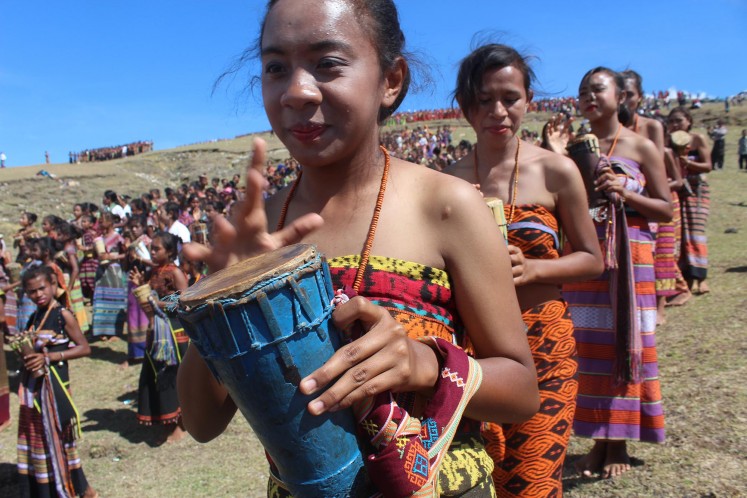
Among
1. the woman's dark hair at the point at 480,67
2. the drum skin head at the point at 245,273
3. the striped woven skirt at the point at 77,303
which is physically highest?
the woman's dark hair at the point at 480,67

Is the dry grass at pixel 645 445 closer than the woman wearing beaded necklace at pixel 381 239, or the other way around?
the woman wearing beaded necklace at pixel 381 239

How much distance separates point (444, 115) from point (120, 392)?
50.3m

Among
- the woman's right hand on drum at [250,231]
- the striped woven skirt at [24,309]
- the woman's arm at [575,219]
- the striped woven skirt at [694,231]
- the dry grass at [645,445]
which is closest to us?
the woman's right hand on drum at [250,231]

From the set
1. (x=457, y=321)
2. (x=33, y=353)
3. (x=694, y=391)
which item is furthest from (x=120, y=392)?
(x=457, y=321)

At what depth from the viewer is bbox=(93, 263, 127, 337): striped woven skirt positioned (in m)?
9.86

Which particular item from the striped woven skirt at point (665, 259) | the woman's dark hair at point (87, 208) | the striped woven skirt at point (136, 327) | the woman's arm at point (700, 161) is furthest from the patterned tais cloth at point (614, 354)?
the woman's dark hair at point (87, 208)

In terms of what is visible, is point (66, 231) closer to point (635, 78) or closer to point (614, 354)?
point (635, 78)

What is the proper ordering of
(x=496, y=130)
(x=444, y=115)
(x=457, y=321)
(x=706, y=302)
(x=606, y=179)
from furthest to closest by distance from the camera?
(x=444, y=115)
(x=706, y=302)
(x=606, y=179)
(x=496, y=130)
(x=457, y=321)

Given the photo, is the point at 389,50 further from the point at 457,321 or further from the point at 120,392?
the point at 120,392

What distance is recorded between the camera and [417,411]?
4.31 ft

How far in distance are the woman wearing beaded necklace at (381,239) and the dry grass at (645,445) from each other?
Result: 2708 millimetres

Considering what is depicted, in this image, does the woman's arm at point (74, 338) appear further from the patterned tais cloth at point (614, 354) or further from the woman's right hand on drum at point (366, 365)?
the woman's right hand on drum at point (366, 365)

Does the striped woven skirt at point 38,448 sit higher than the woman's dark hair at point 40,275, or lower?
lower

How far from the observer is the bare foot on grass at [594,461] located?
393cm
